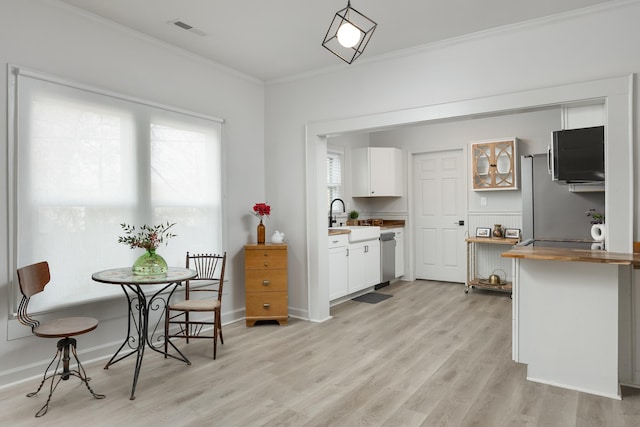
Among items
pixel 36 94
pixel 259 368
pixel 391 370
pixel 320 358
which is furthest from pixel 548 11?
pixel 36 94

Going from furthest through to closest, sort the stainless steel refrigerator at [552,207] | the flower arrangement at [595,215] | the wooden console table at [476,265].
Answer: the wooden console table at [476,265]
the stainless steel refrigerator at [552,207]
the flower arrangement at [595,215]

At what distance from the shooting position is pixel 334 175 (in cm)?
667

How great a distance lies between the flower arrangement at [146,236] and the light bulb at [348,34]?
2002 mm

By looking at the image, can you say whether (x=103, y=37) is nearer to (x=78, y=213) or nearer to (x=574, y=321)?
(x=78, y=213)

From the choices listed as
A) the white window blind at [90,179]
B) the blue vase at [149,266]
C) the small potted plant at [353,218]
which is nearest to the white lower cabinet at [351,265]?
the small potted plant at [353,218]

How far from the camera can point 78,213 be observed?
10.6 ft

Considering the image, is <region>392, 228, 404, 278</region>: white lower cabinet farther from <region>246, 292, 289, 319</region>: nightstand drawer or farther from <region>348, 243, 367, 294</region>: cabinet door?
<region>246, 292, 289, 319</region>: nightstand drawer

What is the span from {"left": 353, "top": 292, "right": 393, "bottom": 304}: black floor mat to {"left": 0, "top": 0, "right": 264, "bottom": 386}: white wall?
5.70 feet

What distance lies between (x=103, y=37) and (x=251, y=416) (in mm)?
3149

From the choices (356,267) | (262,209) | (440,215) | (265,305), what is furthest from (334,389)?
(440,215)

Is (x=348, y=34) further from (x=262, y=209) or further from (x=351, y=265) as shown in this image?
(x=351, y=265)

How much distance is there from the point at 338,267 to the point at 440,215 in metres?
2.39

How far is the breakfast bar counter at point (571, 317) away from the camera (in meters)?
2.73

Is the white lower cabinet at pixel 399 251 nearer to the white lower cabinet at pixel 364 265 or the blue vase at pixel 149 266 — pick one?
the white lower cabinet at pixel 364 265
